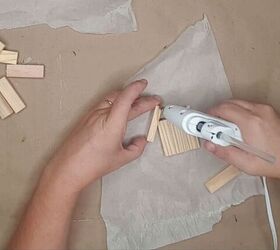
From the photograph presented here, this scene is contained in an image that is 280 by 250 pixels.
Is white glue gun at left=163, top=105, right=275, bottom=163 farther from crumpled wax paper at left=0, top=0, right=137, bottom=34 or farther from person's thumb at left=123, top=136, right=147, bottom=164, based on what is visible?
crumpled wax paper at left=0, top=0, right=137, bottom=34

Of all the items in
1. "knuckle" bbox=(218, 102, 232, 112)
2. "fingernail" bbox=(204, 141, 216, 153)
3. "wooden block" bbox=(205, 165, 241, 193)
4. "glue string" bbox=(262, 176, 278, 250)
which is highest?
"knuckle" bbox=(218, 102, 232, 112)

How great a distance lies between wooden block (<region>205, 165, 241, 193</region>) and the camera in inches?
37.1

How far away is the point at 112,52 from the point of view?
3.08ft

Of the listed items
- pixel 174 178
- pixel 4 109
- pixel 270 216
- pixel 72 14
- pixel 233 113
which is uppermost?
pixel 72 14

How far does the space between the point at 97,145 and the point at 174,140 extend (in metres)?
0.18

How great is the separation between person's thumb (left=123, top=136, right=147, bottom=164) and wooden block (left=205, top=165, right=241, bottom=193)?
0.14m

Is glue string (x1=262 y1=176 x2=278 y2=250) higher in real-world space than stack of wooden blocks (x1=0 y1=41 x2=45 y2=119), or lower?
lower

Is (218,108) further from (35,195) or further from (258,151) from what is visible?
(35,195)

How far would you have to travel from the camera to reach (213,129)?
77 centimetres

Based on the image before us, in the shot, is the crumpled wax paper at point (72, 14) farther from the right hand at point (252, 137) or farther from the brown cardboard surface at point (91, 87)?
the right hand at point (252, 137)

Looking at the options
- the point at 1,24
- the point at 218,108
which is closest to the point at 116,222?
the point at 218,108

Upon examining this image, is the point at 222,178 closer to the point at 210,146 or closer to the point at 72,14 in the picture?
the point at 210,146

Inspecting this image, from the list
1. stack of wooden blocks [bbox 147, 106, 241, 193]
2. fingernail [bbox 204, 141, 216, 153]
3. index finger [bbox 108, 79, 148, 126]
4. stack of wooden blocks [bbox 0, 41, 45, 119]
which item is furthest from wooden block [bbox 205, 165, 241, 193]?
stack of wooden blocks [bbox 0, 41, 45, 119]

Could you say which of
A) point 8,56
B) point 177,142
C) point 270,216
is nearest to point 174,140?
point 177,142
